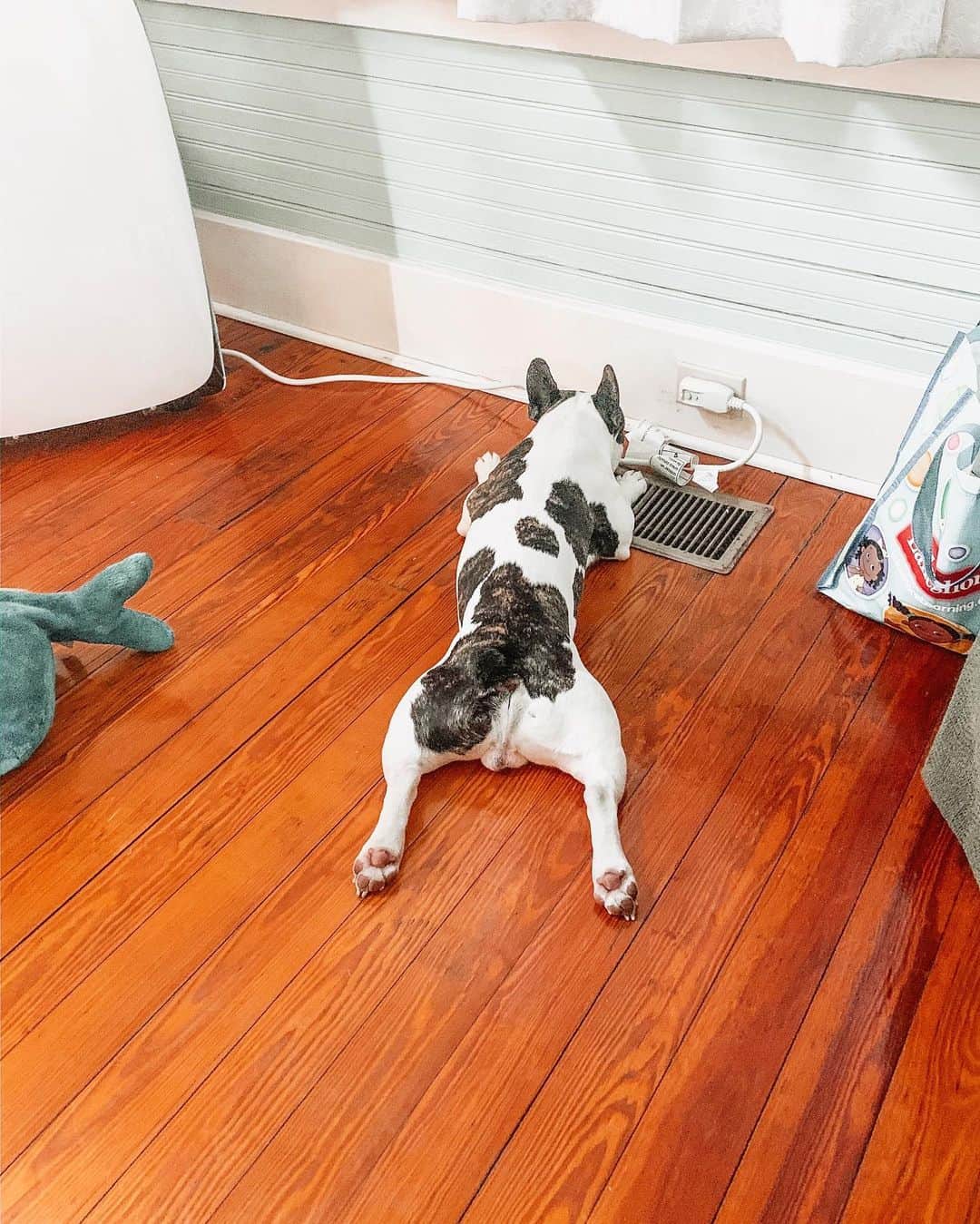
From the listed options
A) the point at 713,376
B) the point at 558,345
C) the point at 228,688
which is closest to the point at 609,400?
the point at 713,376

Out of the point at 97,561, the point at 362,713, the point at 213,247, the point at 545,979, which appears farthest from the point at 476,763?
the point at 213,247

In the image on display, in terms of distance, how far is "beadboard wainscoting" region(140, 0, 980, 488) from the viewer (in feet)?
6.26

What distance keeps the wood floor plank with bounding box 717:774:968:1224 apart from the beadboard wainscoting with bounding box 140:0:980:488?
3.00 ft

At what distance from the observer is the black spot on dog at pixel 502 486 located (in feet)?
6.15

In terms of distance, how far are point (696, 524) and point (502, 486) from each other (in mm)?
468

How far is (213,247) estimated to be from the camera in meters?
2.95

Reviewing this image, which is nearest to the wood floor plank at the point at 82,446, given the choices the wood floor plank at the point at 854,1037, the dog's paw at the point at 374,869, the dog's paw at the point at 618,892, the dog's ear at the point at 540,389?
the dog's ear at the point at 540,389

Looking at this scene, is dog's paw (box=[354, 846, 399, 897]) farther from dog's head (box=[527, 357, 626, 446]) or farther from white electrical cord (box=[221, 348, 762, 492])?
white electrical cord (box=[221, 348, 762, 492])

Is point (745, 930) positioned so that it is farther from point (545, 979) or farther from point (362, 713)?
point (362, 713)

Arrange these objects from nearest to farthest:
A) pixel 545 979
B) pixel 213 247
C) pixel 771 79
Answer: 1. pixel 545 979
2. pixel 771 79
3. pixel 213 247

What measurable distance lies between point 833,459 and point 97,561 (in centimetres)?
146

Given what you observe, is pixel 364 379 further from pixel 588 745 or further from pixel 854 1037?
Answer: pixel 854 1037

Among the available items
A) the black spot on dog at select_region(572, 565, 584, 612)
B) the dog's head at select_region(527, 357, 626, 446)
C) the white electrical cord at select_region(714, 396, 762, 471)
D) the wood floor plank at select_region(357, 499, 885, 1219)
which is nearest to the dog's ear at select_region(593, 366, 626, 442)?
the dog's head at select_region(527, 357, 626, 446)

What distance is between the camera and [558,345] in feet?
8.02
